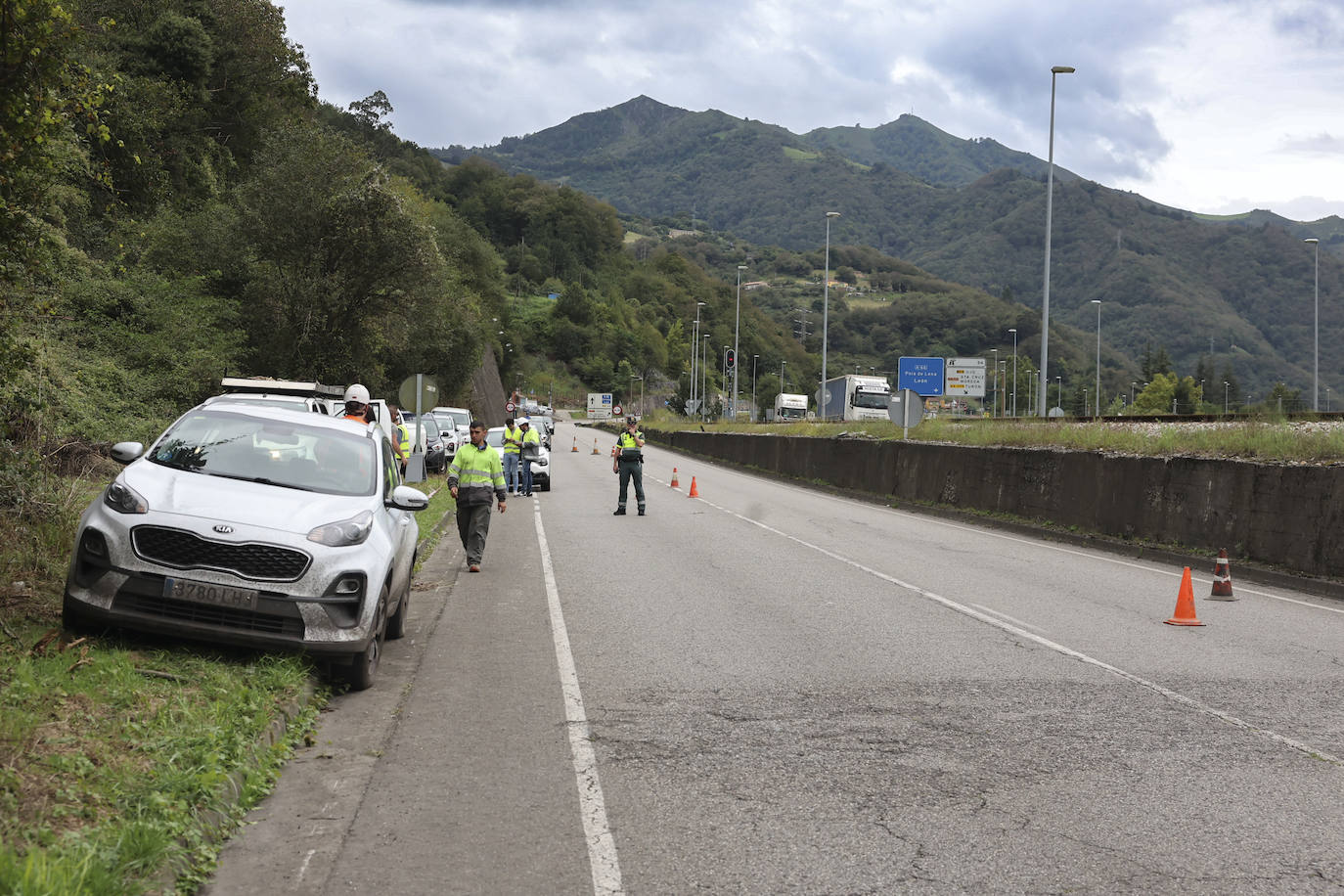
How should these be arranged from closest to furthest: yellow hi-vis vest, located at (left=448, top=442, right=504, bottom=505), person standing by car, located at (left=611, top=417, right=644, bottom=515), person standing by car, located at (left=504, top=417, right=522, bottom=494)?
yellow hi-vis vest, located at (left=448, top=442, right=504, bottom=505)
person standing by car, located at (left=611, top=417, right=644, bottom=515)
person standing by car, located at (left=504, top=417, right=522, bottom=494)

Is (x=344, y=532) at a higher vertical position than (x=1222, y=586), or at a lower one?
higher

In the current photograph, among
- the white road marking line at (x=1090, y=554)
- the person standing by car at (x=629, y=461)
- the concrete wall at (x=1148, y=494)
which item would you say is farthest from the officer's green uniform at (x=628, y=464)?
the concrete wall at (x=1148, y=494)

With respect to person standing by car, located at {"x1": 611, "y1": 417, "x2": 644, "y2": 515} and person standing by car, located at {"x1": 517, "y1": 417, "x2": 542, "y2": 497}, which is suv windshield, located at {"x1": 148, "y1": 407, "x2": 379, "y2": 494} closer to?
person standing by car, located at {"x1": 611, "y1": 417, "x2": 644, "y2": 515}

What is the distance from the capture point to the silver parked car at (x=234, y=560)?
6.96 meters

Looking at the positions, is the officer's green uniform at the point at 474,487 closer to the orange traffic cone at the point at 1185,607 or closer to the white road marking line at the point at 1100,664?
the white road marking line at the point at 1100,664

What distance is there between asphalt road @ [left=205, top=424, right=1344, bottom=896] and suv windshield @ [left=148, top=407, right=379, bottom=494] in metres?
1.43

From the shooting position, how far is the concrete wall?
15.0 meters

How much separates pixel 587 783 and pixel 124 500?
3.57 m

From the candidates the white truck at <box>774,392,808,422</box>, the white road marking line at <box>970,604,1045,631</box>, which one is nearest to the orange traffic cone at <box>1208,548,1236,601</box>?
the white road marking line at <box>970,604,1045,631</box>

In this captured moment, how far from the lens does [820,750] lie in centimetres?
638

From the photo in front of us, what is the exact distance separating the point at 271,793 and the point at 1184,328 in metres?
208

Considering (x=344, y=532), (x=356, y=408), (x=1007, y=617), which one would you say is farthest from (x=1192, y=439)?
(x=344, y=532)

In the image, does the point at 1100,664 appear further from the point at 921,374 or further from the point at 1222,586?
the point at 921,374

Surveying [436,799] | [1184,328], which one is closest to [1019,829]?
[436,799]
